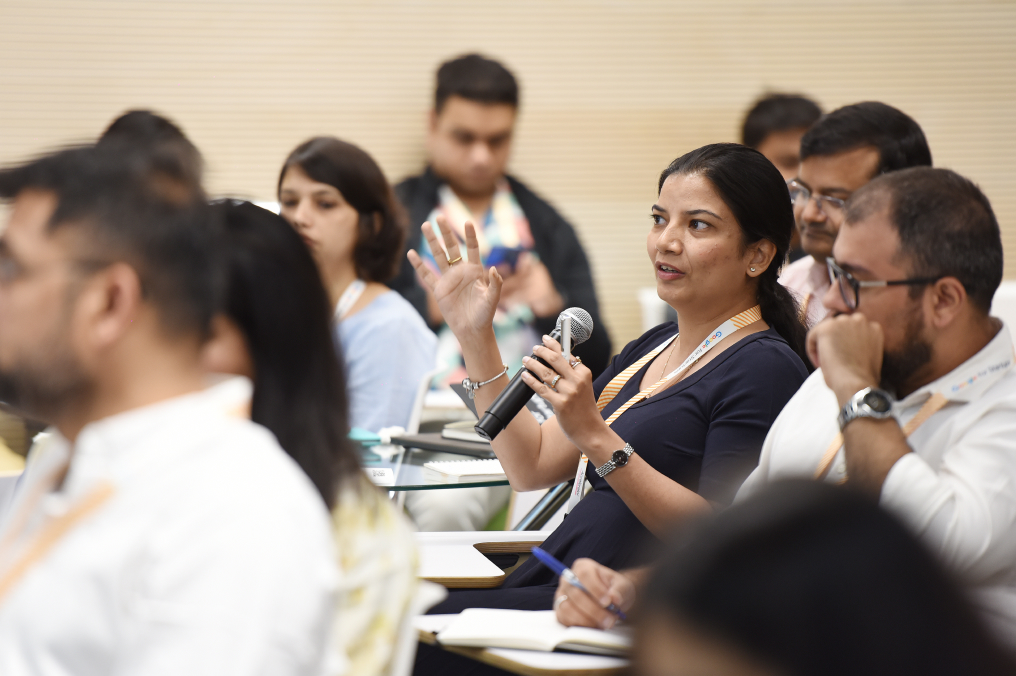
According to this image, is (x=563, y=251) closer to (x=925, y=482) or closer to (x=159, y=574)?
(x=925, y=482)

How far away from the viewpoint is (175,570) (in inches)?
31.9

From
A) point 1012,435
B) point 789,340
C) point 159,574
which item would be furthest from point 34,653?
point 789,340

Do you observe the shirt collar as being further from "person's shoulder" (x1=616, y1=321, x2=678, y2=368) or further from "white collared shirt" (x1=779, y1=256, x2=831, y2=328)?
"white collared shirt" (x1=779, y1=256, x2=831, y2=328)

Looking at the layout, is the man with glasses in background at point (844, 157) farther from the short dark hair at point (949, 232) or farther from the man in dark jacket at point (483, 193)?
the man in dark jacket at point (483, 193)

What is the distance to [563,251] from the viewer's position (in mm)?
4668

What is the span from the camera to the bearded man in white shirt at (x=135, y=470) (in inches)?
32.1

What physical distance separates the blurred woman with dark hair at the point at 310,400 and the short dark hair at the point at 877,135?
2219 mm

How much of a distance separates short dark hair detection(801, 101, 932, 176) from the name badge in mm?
1645

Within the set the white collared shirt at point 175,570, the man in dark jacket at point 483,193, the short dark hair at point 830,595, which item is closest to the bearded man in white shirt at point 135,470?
the white collared shirt at point 175,570

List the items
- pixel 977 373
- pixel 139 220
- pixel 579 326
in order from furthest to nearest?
1. pixel 579 326
2. pixel 977 373
3. pixel 139 220

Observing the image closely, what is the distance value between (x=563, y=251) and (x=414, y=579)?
3.59m

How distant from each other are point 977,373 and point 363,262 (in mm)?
2504

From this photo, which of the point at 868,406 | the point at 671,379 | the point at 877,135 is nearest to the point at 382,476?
the point at 671,379

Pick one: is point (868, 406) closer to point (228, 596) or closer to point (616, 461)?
point (616, 461)
